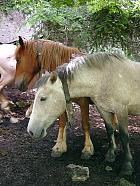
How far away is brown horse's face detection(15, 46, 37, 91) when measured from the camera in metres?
3.90

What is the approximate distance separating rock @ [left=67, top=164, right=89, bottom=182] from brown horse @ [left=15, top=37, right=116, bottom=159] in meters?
0.39

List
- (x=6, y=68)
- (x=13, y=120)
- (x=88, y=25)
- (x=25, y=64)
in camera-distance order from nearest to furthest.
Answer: (x=25, y=64) → (x=13, y=120) → (x=6, y=68) → (x=88, y=25)

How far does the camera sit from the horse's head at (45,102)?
321cm

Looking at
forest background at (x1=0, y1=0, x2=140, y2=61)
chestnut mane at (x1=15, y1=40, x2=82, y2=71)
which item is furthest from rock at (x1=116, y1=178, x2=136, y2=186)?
forest background at (x1=0, y1=0, x2=140, y2=61)

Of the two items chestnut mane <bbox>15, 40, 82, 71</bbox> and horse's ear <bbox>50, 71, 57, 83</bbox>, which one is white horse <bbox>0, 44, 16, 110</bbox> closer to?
chestnut mane <bbox>15, 40, 82, 71</bbox>

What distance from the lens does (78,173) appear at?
3422mm

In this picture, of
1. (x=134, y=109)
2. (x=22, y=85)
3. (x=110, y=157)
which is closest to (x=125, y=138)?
(x=134, y=109)

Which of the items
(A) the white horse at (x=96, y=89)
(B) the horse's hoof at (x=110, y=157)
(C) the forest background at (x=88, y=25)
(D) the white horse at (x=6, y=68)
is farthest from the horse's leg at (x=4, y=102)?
(A) the white horse at (x=96, y=89)

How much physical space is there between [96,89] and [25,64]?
0.90m

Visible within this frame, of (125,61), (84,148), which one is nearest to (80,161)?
(84,148)

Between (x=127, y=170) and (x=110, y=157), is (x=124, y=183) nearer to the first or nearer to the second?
(x=127, y=170)

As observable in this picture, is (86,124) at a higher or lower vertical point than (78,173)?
higher

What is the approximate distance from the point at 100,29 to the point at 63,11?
709mm

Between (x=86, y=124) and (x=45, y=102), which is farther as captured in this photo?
(x=86, y=124)
